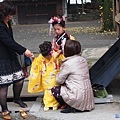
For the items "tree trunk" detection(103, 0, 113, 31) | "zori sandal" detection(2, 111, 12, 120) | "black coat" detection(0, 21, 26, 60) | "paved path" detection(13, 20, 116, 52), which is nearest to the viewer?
"black coat" detection(0, 21, 26, 60)

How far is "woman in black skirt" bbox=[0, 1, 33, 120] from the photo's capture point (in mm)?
4316

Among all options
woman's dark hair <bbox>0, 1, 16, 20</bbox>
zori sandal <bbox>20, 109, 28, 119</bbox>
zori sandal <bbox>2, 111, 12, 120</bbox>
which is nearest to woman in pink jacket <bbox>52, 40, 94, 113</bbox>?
zori sandal <bbox>20, 109, 28, 119</bbox>

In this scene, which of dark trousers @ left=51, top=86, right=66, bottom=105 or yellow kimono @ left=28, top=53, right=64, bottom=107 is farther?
yellow kimono @ left=28, top=53, right=64, bottom=107

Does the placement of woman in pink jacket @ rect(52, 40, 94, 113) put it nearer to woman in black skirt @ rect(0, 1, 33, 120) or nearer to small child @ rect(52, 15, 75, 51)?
small child @ rect(52, 15, 75, 51)

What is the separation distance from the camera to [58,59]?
15.6ft

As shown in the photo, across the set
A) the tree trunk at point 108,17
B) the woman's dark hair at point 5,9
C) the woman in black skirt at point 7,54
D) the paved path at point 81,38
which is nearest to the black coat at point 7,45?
the woman in black skirt at point 7,54

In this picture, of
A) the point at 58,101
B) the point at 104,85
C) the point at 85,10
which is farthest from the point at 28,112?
the point at 85,10

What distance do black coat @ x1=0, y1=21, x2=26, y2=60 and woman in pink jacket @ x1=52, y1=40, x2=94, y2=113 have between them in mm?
553

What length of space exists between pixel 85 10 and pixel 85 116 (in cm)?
2742

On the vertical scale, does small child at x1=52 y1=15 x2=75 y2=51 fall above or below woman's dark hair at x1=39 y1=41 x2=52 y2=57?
above

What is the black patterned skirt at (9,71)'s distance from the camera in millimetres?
4398

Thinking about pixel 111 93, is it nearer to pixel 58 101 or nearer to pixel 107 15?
pixel 58 101

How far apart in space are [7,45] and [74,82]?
92 cm

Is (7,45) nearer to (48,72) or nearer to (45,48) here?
(45,48)
